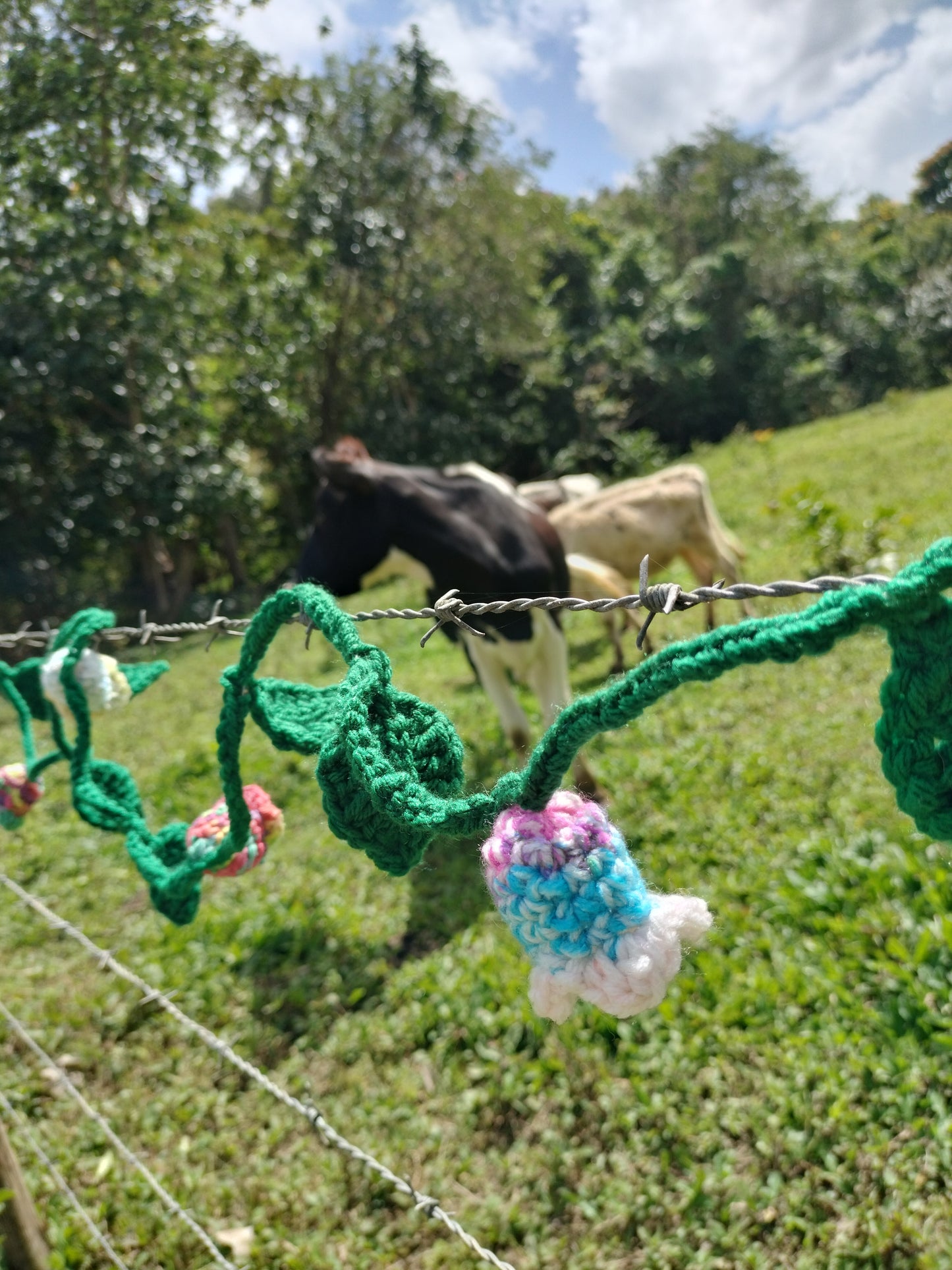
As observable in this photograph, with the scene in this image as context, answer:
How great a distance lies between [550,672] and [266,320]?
10461 mm

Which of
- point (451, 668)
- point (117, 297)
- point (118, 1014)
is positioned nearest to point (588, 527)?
point (451, 668)

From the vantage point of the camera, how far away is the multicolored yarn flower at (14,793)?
1.91 meters

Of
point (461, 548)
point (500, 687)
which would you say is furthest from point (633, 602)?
point (500, 687)

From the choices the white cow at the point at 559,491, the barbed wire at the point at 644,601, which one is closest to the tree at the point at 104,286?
the white cow at the point at 559,491

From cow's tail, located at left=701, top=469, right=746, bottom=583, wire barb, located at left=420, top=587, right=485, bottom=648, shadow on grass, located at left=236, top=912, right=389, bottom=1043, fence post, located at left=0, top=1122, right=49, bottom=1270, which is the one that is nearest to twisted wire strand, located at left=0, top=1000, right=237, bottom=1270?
fence post, located at left=0, top=1122, right=49, bottom=1270

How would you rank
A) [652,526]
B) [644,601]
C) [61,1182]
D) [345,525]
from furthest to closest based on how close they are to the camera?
[652,526] → [345,525] → [61,1182] → [644,601]

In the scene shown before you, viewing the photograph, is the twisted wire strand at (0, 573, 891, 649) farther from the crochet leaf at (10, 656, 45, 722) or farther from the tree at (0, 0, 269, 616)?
the tree at (0, 0, 269, 616)

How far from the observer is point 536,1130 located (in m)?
2.38

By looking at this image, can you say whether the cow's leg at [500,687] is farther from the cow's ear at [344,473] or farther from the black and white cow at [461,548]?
the cow's ear at [344,473]

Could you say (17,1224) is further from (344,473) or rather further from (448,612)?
(344,473)

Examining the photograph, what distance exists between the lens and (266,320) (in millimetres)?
12539

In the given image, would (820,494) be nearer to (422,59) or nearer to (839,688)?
(839,688)

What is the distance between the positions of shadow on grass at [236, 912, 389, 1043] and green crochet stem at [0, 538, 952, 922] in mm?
1954

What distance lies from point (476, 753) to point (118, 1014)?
7.21 feet
